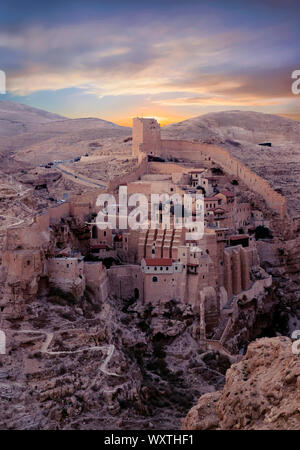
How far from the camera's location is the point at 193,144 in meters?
37.5

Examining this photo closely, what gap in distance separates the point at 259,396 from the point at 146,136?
3101cm

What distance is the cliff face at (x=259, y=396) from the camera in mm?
6676

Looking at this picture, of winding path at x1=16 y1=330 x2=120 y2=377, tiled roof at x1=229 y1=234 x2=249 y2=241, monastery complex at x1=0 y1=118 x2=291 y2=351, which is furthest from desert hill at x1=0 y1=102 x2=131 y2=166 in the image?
winding path at x1=16 y1=330 x2=120 y2=377

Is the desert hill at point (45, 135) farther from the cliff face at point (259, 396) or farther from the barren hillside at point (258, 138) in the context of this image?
the cliff face at point (259, 396)

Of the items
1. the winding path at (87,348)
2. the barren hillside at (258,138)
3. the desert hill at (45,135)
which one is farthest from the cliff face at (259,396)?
the desert hill at (45,135)

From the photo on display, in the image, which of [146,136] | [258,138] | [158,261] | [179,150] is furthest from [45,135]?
[158,261]

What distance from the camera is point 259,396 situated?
721cm

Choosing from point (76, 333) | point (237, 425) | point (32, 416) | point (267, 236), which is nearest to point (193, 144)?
point (267, 236)

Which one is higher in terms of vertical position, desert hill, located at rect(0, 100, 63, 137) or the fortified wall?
desert hill, located at rect(0, 100, 63, 137)

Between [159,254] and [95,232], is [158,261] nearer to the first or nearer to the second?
[159,254]

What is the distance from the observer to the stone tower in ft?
121

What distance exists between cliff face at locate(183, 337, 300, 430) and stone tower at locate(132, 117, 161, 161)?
95.8 feet

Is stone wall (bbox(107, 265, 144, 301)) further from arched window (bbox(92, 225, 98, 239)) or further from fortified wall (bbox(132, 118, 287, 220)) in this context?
fortified wall (bbox(132, 118, 287, 220))
